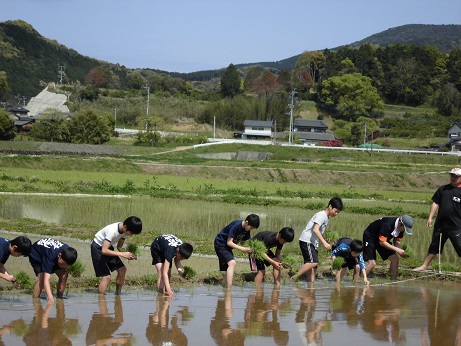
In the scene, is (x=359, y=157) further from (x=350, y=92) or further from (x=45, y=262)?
(x=45, y=262)

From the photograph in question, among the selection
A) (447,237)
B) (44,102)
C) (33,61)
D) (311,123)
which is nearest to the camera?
(447,237)

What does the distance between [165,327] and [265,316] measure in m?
1.49

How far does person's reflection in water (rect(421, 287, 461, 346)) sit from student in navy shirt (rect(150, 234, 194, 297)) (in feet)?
11.0

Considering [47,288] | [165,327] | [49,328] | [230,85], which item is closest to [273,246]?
[165,327]

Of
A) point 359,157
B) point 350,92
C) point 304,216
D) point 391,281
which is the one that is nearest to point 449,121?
point 350,92

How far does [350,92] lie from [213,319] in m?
84.7

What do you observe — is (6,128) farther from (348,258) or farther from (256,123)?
(348,258)

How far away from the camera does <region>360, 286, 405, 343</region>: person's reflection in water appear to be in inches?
312

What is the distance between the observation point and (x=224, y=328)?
25.7 feet

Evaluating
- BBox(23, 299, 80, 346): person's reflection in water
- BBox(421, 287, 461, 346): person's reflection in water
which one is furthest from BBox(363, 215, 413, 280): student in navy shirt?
BBox(23, 299, 80, 346): person's reflection in water

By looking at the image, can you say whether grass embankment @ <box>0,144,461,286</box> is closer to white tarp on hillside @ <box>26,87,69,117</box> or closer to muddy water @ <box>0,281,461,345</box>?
muddy water @ <box>0,281,461,345</box>

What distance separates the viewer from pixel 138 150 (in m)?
55.4

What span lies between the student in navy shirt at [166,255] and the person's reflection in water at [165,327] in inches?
17.0

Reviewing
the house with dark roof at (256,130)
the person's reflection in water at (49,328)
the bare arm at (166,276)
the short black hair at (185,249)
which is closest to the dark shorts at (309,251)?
the short black hair at (185,249)
